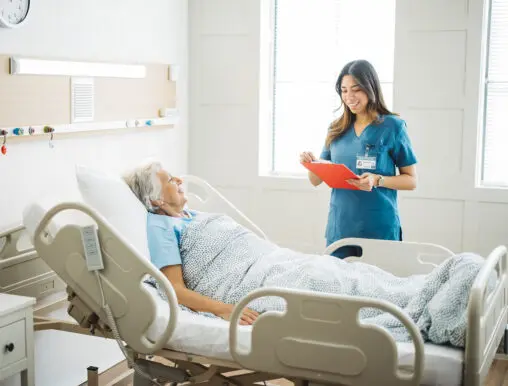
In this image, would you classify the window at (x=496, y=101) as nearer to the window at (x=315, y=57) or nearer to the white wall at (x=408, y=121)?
the white wall at (x=408, y=121)

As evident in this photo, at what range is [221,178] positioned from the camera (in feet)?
15.2

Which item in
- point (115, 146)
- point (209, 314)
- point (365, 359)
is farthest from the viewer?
point (115, 146)

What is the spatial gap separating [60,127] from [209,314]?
3.97ft

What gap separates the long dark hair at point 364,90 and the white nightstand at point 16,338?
1.50m

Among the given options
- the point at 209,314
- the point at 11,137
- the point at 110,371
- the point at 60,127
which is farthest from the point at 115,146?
the point at 209,314

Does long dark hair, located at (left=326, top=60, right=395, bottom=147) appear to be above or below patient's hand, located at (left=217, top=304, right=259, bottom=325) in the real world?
above

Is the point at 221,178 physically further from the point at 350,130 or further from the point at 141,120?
the point at 350,130

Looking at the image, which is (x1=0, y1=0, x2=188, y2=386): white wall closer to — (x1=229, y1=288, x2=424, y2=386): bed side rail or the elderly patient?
the elderly patient

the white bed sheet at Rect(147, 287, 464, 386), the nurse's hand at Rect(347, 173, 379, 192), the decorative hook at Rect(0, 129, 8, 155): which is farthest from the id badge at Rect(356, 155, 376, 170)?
the decorative hook at Rect(0, 129, 8, 155)

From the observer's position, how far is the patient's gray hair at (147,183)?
2.84 meters

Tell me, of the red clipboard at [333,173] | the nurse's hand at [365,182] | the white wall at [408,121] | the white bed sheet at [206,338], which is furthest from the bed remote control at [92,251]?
the white wall at [408,121]

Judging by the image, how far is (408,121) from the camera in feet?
13.7

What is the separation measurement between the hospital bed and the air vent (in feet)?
3.08

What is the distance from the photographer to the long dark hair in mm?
3221
